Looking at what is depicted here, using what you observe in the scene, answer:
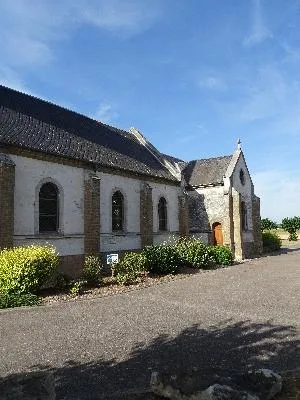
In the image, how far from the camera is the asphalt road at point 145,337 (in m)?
6.04

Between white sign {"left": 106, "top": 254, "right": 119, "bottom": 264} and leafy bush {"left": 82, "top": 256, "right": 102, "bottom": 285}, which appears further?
white sign {"left": 106, "top": 254, "right": 119, "bottom": 264}

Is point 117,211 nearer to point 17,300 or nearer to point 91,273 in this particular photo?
point 91,273

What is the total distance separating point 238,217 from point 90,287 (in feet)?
52.2

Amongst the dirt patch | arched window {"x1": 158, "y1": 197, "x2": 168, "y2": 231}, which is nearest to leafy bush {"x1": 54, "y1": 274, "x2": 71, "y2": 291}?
the dirt patch

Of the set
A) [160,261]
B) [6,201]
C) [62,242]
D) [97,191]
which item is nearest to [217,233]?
[160,261]

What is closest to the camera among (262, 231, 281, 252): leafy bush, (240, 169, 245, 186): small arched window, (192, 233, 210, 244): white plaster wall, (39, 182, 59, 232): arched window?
(39, 182, 59, 232): arched window

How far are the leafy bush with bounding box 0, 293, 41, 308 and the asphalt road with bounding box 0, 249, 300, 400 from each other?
0.82m

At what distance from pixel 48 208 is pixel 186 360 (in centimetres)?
1227

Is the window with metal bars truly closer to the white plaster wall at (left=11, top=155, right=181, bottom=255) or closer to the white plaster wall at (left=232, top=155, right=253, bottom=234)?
the white plaster wall at (left=11, top=155, right=181, bottom=255)

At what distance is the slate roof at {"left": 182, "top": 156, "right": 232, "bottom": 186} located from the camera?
29.4m

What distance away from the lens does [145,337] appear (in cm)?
786

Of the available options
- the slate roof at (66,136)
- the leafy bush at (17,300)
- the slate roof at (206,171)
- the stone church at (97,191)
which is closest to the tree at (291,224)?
the stone church at (97,191)

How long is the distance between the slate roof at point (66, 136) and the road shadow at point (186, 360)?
11.5 metres

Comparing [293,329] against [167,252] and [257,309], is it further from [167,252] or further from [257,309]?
[167,252]
